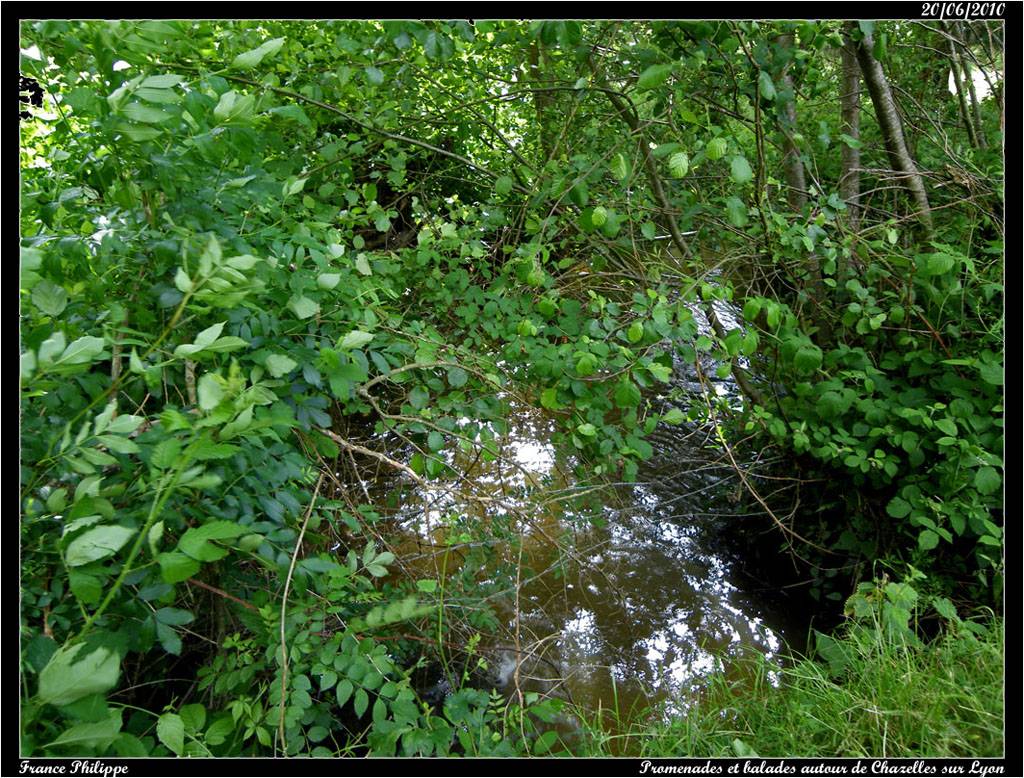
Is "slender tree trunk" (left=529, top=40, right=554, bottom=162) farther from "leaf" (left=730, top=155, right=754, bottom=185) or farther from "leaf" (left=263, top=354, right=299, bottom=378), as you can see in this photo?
"leaf" (left=263, top=354, right=299, bottom=378)

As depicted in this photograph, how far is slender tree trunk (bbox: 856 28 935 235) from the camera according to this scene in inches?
99.7

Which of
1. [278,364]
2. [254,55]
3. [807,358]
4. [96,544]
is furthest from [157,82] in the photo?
[807,358]

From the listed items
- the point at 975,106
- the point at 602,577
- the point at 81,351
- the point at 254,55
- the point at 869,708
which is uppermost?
the point at 975,106

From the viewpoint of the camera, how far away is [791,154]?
8.45ft

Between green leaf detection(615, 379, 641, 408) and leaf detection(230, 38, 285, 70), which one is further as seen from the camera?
green leaf detection(615, 379, 641, 408)

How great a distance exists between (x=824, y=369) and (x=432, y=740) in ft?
7.02

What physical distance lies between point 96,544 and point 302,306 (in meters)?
0.57

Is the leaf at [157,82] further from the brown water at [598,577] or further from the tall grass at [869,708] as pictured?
the tall grass at [869,708]

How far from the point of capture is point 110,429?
95 cm

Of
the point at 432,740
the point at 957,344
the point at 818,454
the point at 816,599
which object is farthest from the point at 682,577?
the point at 432,740

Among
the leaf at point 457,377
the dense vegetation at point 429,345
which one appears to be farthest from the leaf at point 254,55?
the leaf at point 457,377

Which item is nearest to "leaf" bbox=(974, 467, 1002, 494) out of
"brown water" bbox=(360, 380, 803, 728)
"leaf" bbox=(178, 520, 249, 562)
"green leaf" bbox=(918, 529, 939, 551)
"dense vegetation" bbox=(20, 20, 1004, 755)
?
"dense vegetation" bbox=(20, 20, 1004, 755)

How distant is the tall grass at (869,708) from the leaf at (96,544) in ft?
4.30

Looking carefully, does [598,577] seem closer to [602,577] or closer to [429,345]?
[602,577]
